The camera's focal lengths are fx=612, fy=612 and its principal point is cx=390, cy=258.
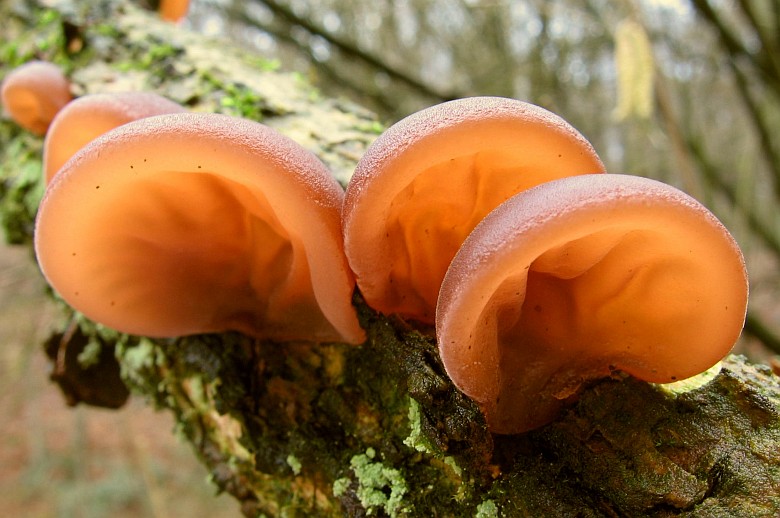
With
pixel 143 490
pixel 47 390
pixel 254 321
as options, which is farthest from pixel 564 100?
pixel 47 390

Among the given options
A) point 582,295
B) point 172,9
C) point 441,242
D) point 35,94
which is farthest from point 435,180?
point 172,9

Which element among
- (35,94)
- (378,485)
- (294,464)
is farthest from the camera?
(35,94)

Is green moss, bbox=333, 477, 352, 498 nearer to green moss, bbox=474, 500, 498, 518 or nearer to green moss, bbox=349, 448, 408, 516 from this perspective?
green moss, bbox=349, 448, 408, 516

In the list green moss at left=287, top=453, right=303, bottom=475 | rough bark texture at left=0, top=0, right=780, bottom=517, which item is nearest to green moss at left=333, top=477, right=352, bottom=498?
rough bark texture at left=0, top=0, right=780, bottom=517

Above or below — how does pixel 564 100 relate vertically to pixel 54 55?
below

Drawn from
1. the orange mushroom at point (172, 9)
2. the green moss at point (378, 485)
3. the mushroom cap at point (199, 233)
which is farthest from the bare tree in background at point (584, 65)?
the green moss at point (378, 485)

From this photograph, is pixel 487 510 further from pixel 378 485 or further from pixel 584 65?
pixel 584 65

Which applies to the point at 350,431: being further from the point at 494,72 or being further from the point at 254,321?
the point at 494,72
